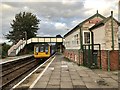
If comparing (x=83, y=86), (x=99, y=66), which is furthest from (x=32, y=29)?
(x=83, y=86)

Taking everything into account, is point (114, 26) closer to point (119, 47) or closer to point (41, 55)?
point (119, 47)

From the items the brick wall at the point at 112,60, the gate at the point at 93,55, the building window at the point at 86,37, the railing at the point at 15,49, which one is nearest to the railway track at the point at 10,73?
the gate at the point at 93,55

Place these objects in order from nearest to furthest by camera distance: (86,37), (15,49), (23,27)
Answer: (86,37)
(15,49)
(23,27)

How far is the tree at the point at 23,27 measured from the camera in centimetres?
9488

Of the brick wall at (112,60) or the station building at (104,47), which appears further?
the station building at (104,47)

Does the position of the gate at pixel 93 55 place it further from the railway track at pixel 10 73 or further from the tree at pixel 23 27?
the tree at pixel 23 27

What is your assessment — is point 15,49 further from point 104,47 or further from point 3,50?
point 104,47

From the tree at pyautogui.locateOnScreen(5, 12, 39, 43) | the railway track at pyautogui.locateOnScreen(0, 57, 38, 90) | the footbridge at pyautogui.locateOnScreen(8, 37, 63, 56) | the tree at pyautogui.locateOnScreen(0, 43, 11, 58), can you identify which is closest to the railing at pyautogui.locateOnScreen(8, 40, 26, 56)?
the footbridge at pyautogui.locateOnScreen(8, 37, 63, 56)

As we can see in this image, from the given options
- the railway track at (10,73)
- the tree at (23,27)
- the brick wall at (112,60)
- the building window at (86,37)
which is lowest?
the railway track at (10,73)

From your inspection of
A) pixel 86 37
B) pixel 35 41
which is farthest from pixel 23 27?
pixel 86 37

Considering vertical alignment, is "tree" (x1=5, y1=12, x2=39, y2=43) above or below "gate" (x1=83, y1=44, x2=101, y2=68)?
above

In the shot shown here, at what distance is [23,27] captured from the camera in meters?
96.3

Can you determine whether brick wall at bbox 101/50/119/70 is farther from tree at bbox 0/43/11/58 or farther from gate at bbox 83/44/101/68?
tree at bbox 0/43/11/58

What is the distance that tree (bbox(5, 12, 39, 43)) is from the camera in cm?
9488
